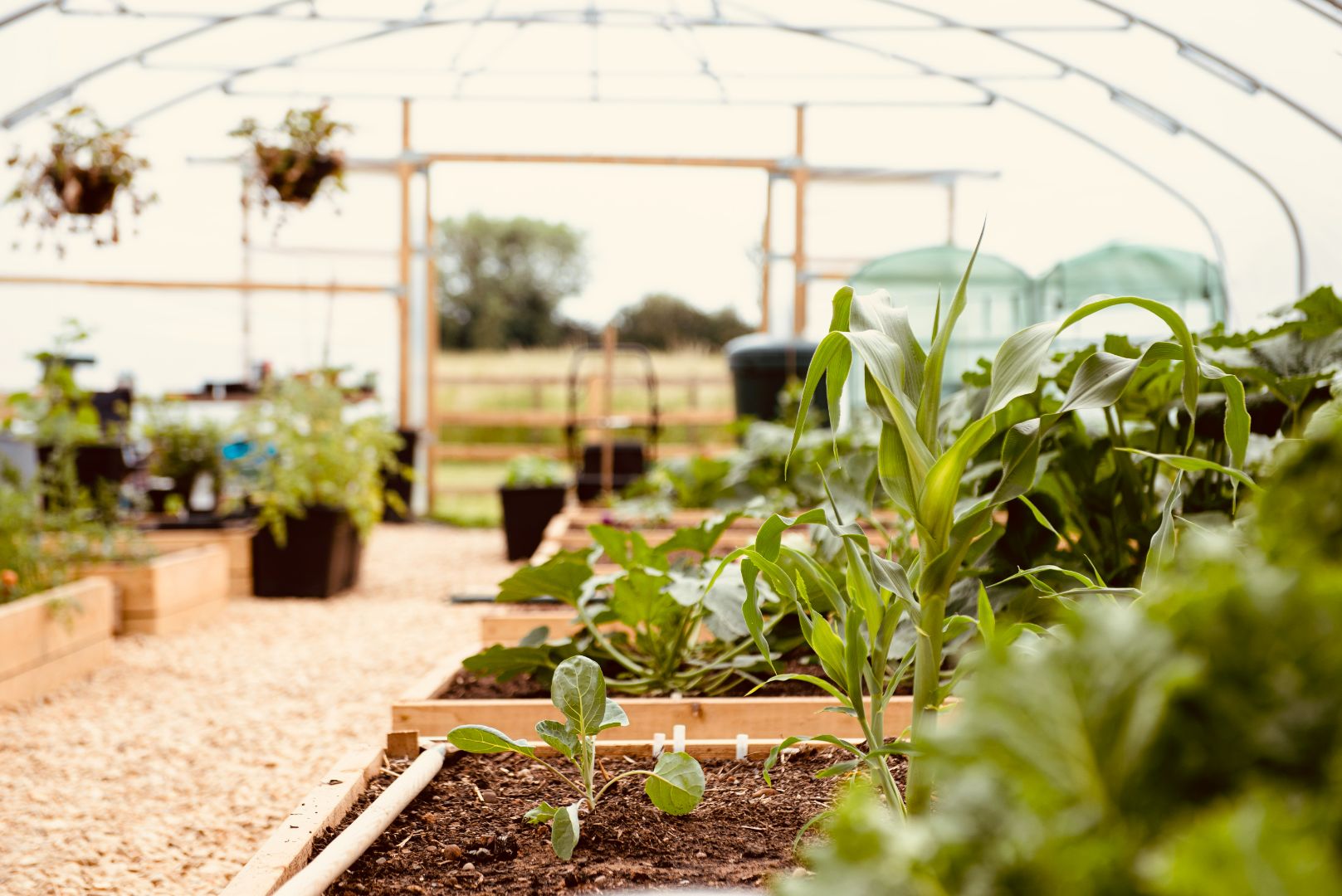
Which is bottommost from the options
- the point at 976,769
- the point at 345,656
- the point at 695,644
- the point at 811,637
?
the point at 345,656

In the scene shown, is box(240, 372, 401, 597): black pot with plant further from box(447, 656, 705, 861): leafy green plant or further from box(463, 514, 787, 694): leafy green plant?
box(447, 656, 705, 861): leafy green plant

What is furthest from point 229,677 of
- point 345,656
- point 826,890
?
point 826,890

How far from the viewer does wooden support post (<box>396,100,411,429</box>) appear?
7.01 m

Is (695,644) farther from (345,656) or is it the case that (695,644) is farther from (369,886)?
(345,656)

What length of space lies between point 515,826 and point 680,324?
1522 centimetres

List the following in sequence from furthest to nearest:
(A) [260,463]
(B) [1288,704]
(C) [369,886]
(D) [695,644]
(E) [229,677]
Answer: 1. (A) [260,463]
2. (E) [229,677]
3. (D) [695,644]
4. (C) [369,886]
5. (B) [1288,704]

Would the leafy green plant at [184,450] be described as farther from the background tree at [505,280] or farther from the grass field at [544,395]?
the background tree at [505,280]

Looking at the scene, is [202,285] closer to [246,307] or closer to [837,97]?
[246,307]

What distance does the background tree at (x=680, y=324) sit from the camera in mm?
15922

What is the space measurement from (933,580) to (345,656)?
2.48 meters

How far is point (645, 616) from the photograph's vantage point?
1379 mm

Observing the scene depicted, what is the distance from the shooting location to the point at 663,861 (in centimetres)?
87

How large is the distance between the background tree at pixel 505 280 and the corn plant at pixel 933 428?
51.3 feet

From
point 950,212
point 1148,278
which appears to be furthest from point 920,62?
point 1148,278
